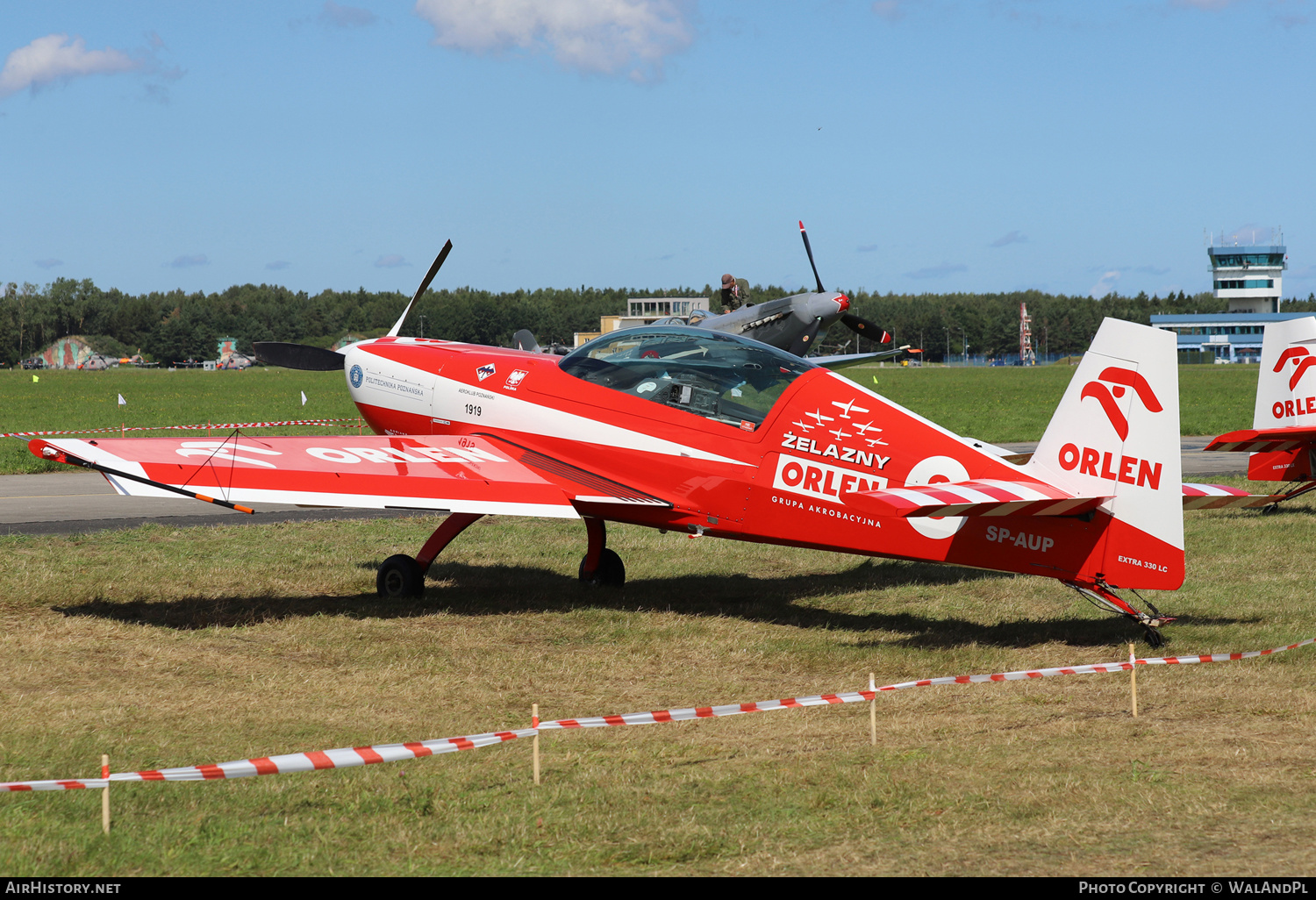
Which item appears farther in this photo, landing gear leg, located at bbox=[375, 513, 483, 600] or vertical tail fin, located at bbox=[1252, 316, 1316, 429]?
vertical tail fin, located at bbox=[1252, 316, 1316, 429]

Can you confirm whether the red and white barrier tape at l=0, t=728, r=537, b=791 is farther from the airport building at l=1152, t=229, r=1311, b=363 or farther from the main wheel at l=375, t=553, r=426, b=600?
the airport building at l=1152, t=229, r=1311, b=363

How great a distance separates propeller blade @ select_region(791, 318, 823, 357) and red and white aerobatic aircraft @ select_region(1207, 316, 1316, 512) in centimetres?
570

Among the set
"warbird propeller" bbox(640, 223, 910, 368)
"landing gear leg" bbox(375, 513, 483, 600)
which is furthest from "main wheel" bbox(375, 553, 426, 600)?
"warbird propeller" bbox(640, 223, 910, 368)

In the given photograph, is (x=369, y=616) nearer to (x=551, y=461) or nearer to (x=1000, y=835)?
(x=551, y=461)

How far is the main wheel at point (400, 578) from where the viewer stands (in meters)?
10.8

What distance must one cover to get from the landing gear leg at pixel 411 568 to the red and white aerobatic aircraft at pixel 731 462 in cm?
2

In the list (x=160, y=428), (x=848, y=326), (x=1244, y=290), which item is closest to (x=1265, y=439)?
(x=848, y=326)

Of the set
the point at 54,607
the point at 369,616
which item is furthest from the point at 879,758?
the point at 54,607

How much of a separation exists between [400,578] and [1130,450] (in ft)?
21.0

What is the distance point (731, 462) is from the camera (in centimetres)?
933

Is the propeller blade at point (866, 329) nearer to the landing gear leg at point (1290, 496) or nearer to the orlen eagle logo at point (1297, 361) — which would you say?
the orlen eagle logo at point (1297, 361)

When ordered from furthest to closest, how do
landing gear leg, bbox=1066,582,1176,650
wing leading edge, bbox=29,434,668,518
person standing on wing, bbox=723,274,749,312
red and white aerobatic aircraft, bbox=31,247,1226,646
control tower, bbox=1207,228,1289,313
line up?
control tower, bbox=1207,228,1289,313, person standing on wing, bbox=723,274,749,312, wing leading edge, bbox=29,434,668,518, landing gear leg, bbox=1066,582,1176,650, red and white aerobatic aircraft, bbox=31,247,1226,646

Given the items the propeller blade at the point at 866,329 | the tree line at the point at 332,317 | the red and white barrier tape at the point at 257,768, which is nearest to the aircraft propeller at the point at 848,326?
the propeller blade at the point at 866,329

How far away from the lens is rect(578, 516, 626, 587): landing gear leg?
11.5 meters
